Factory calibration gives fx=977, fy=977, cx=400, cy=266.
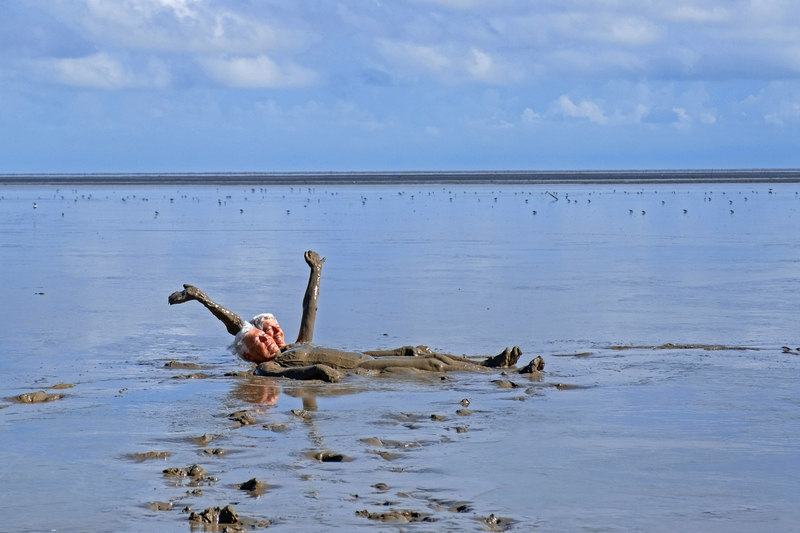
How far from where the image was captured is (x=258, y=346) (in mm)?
11742

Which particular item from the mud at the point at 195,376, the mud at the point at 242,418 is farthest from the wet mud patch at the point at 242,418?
the mud at the point at 195,376

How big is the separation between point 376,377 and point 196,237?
2302cm

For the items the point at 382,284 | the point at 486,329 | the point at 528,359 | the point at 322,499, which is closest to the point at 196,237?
the point at 382,284

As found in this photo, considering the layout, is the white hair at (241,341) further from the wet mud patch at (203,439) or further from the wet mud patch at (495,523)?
the wet mud patch at (495,523)

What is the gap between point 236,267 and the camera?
75.8 feet

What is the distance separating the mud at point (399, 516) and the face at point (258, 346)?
5.64 meters

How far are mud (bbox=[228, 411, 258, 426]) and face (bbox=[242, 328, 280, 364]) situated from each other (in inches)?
101

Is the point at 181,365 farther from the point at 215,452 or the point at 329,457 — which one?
the point at 329,457

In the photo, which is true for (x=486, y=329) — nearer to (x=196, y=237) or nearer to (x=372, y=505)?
(x=372, y=505)

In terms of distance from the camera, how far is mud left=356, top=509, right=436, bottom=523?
6188 millimetres

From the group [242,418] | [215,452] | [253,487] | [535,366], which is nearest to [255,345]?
[242,418]

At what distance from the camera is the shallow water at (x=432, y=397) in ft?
21.7

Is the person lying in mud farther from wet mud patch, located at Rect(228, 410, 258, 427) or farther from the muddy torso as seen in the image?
wet mud patch, located at Rect(228, 410, 258, 427)

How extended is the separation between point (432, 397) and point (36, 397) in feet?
13.1
